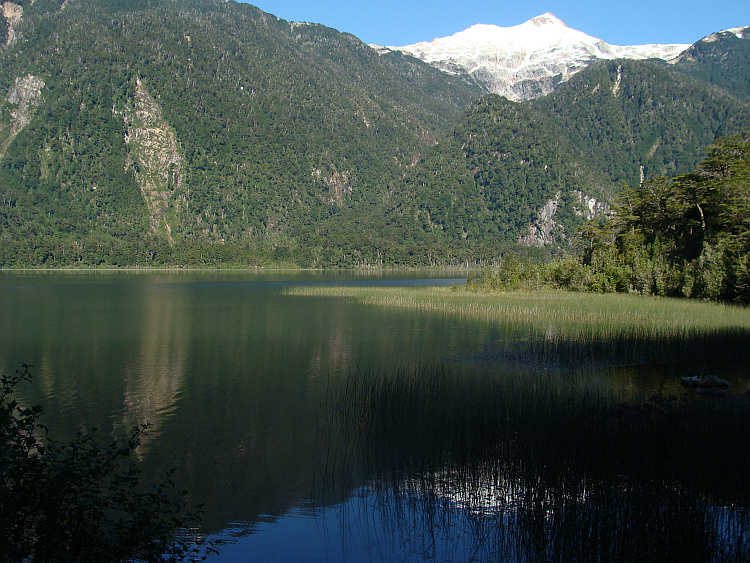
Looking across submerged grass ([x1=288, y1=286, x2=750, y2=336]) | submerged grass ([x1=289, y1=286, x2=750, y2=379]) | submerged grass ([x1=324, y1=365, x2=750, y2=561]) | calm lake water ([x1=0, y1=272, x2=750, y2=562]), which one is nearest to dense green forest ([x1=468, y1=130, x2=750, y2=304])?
submerged grass ([x1=288, y1=286, x2=750, y2=336])

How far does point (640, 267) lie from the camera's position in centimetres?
5666

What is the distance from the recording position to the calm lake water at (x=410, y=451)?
9484mm

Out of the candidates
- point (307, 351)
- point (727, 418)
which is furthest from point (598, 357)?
point (307, 351)

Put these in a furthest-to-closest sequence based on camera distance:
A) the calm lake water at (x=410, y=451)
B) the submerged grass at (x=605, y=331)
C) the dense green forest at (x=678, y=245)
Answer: the dense green forest at (x=678, y=245) < the submerged grass at (x=605, y=331) < the calm lake water at (x=410, y=451)

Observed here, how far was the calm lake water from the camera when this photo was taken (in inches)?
373

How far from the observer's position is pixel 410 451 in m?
13.4

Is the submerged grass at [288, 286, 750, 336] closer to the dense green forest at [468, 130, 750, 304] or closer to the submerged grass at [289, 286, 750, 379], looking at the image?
the submerged grass at [289, 286, 750, 379]

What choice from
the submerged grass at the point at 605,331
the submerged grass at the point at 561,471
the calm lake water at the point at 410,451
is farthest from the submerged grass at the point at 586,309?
the submerged grass at the point at 561,471

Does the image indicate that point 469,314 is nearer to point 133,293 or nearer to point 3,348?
point 3,348

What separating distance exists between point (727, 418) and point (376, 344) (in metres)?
19.5

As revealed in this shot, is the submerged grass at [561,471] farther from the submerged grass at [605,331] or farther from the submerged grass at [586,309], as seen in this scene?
the submerged grass at [586,309]

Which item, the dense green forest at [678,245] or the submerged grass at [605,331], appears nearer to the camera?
the submerged grass at [605,331]

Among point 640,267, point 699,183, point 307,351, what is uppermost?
point 699,183

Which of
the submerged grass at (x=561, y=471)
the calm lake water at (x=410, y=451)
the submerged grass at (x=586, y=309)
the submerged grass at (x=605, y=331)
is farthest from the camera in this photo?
the submerged grass at (x=586, y=309)
